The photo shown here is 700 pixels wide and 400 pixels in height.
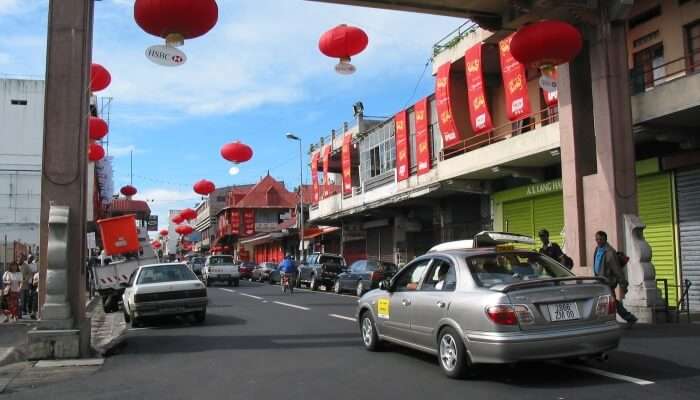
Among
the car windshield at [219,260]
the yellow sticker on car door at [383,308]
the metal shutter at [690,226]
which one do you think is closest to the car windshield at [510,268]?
the yellow sticker on car door at [383,308]

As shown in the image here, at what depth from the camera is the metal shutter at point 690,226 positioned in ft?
52.8

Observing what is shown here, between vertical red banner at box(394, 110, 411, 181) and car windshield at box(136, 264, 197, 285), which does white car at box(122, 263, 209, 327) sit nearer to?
car windshield at box(136, 264, 197, 285)

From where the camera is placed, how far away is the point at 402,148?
29.6 metres

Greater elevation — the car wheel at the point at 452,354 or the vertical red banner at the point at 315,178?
the vertical red banner at the point at 315,178

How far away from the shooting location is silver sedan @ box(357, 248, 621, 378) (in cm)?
691

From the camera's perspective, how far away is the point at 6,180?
143ft

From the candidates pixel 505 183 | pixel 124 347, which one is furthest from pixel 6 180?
pixel 124 347

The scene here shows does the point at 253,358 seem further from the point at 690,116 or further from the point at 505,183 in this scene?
the point at 505,183

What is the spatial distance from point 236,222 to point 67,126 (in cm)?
6938

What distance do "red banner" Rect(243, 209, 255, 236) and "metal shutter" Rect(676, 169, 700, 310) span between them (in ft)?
214

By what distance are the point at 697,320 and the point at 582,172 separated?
4098mm

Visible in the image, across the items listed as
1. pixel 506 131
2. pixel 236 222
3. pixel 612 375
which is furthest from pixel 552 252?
pixel 236 222

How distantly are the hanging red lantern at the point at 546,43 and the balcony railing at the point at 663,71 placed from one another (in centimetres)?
488

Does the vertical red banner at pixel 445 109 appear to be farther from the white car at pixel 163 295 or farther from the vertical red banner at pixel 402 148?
the white car at pixel 163 295
